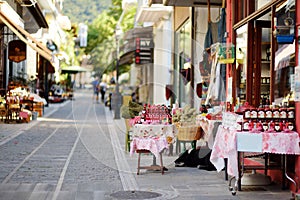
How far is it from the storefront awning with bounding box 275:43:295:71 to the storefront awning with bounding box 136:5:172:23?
15399 millimetres

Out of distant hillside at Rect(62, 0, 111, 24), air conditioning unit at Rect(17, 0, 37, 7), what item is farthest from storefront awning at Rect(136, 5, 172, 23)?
distant hillside at Rect(62, 0, 111, 24)

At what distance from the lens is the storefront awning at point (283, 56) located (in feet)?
33.1

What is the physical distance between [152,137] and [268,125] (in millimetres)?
3059

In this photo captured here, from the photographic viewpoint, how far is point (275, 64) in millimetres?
10586

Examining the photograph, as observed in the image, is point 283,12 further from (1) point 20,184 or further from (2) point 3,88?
(2) point 3,88

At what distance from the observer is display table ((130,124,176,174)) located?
1154cm

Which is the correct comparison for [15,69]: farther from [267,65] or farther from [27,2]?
[267,65]

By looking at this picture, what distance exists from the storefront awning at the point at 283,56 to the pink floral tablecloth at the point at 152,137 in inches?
107

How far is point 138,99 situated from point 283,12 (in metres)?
29.5

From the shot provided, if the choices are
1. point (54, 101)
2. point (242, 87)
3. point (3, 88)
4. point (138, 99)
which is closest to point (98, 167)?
point (242, 87)

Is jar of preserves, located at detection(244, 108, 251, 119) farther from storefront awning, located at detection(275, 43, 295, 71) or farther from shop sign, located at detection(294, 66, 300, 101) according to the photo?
storefront awning, located at detection(275, 43, 295, 71)

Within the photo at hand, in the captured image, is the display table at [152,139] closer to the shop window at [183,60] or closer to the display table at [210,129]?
the display table at [210,129]

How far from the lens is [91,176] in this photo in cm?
1120

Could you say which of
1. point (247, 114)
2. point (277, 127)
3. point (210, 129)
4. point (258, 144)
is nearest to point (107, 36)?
point (210, 129)
